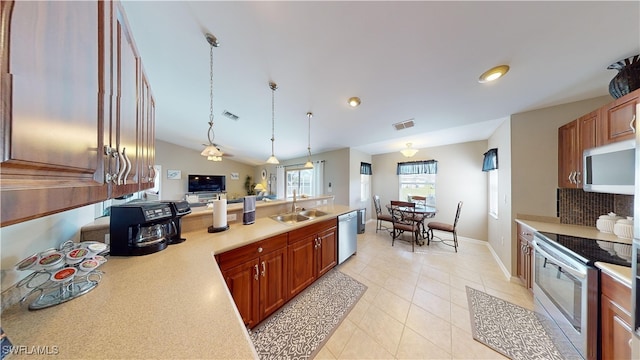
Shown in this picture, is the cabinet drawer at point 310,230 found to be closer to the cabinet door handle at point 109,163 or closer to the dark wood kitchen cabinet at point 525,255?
the cabinet door handle at point 109,163

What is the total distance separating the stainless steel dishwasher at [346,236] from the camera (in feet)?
8.66

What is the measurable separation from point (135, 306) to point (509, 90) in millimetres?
3444

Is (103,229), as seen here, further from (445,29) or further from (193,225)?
(445,29)

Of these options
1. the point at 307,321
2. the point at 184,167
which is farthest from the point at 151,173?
the point at 184,167

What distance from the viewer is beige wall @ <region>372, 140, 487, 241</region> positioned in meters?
3.58

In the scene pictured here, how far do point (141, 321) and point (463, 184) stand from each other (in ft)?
16.3

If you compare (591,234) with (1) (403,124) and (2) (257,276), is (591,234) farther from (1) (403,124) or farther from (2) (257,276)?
(2) (257,276)

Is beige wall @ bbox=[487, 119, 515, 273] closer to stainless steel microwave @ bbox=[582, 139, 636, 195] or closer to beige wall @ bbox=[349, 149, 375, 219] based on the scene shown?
stainless steel microwave @ bbox=[582, 139, 636, 195]

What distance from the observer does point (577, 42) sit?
52.7 inches

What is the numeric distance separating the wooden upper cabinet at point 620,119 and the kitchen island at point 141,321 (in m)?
2.76

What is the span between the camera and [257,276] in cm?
157

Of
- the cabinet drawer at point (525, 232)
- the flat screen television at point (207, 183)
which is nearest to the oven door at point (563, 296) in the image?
the cabinet drawer at point (525, 232)

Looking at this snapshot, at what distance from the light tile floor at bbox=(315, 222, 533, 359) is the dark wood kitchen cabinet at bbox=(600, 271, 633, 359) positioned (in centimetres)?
62

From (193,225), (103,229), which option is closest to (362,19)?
(193,225)
